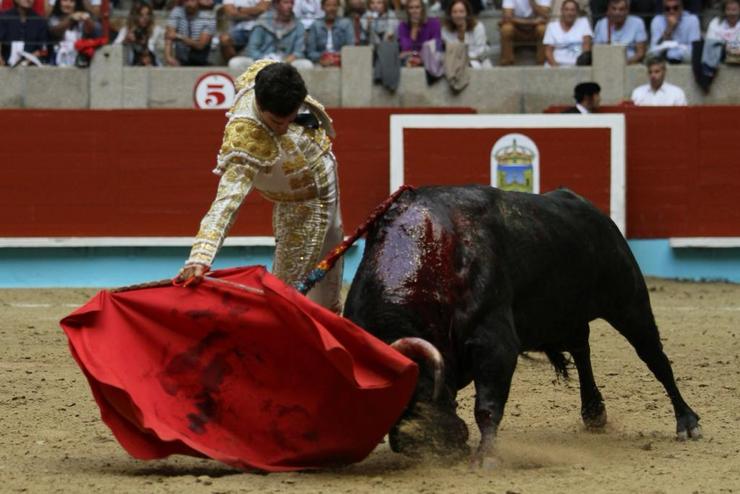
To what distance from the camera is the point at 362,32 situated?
1058 cm

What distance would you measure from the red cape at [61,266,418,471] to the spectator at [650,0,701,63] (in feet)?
23.0

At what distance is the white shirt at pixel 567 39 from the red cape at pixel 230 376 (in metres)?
6.91

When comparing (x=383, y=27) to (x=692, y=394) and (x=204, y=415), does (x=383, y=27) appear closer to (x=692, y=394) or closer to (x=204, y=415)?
(x=692, y=394)

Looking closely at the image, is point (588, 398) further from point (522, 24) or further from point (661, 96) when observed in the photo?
point (522, 24)

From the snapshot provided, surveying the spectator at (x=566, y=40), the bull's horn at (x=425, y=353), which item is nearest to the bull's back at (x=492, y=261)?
the bull's horn at (x=425, y=353)

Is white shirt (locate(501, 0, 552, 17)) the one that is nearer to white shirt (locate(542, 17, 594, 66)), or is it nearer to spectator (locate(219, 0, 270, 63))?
white shirt (locate(542, 17, 594, 66))

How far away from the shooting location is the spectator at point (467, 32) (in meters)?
10.4

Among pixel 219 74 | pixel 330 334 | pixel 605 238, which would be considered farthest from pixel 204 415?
pixel 219 74

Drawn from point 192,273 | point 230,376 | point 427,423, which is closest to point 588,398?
point 427,423

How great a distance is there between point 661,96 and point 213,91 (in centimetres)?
308

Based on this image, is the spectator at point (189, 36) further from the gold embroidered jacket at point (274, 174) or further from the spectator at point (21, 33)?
the gold embroidered jacket at point (274, 174)

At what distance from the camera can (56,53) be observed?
421 inches

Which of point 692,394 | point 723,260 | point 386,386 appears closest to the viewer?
point 386,386

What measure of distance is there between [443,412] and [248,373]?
54 centimetres
